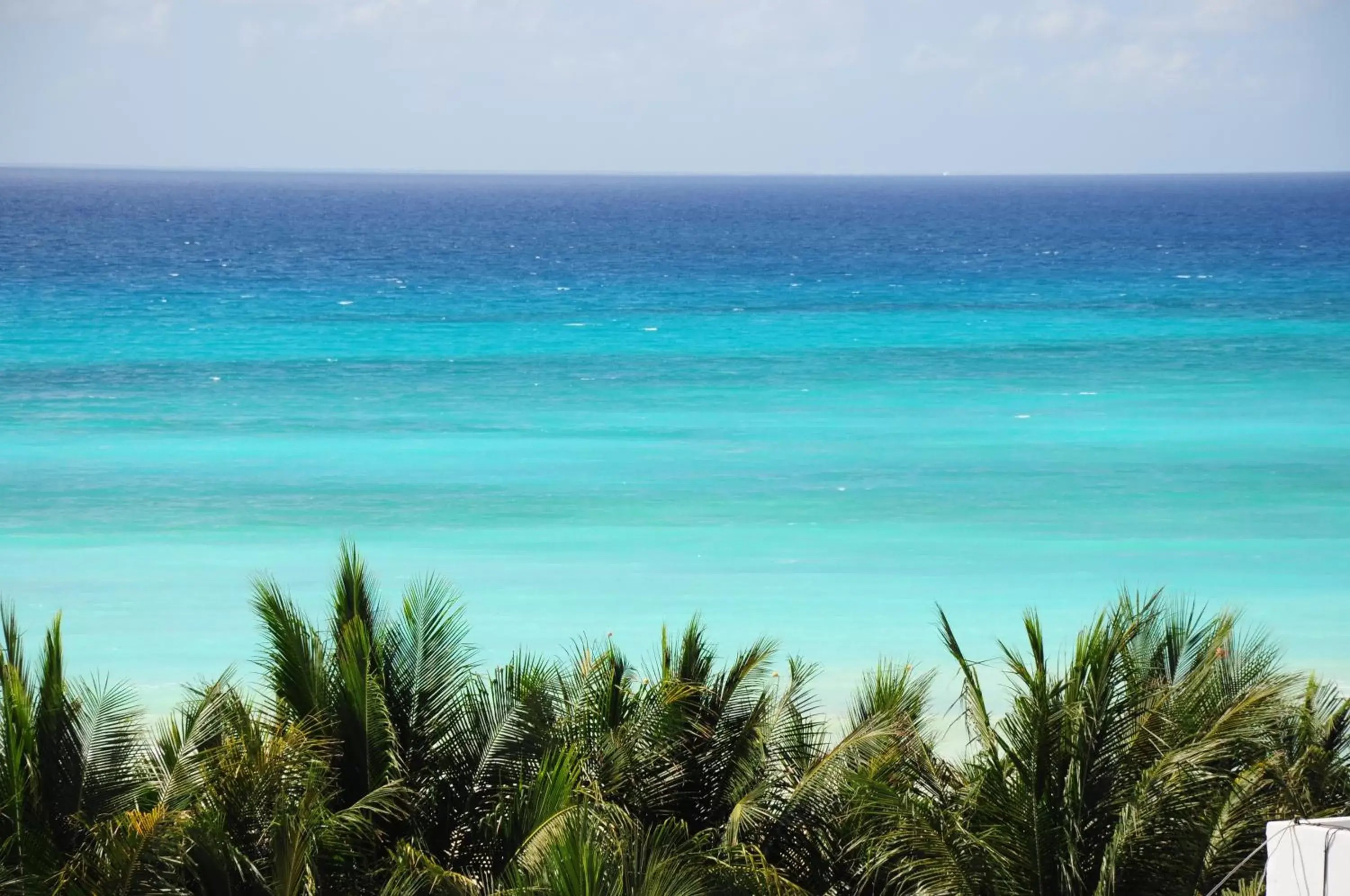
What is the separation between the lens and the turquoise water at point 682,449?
19.4 meters

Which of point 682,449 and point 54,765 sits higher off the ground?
point 682,449

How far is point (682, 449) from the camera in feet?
93.3

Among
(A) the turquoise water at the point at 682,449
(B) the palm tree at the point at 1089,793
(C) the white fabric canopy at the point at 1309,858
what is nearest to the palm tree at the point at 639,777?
(B) the palm tree at the point at 1089,793

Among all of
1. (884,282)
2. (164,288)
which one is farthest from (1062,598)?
(164,288)

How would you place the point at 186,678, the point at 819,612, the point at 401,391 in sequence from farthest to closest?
1. the point at 401,391
2. the point at 819,612
3. the point at 186,678

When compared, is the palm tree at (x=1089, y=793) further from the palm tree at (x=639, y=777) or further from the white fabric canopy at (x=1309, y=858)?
the white fabric canopy at (x=1309, y=858)

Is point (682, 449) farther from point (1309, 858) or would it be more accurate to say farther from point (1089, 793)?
point (1309, 858)

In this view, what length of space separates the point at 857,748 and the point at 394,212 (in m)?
117

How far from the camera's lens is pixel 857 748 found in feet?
26.6

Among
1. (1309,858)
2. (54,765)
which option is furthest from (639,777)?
(1309,858)

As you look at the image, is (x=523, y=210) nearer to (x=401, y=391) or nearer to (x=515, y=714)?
(x=401, y=391)

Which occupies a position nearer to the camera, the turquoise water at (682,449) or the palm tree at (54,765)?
the palm tree at (54,765)

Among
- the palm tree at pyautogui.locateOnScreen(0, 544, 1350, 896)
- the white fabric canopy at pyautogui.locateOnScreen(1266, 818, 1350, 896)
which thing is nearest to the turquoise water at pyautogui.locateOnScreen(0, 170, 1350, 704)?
the palm tree at pyautogui.locateOnScreen(0, 544, 1350, 896)

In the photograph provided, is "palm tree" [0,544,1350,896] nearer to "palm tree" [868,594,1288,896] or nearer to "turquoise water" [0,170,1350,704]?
"palm tree" [868,594,1288,896]
